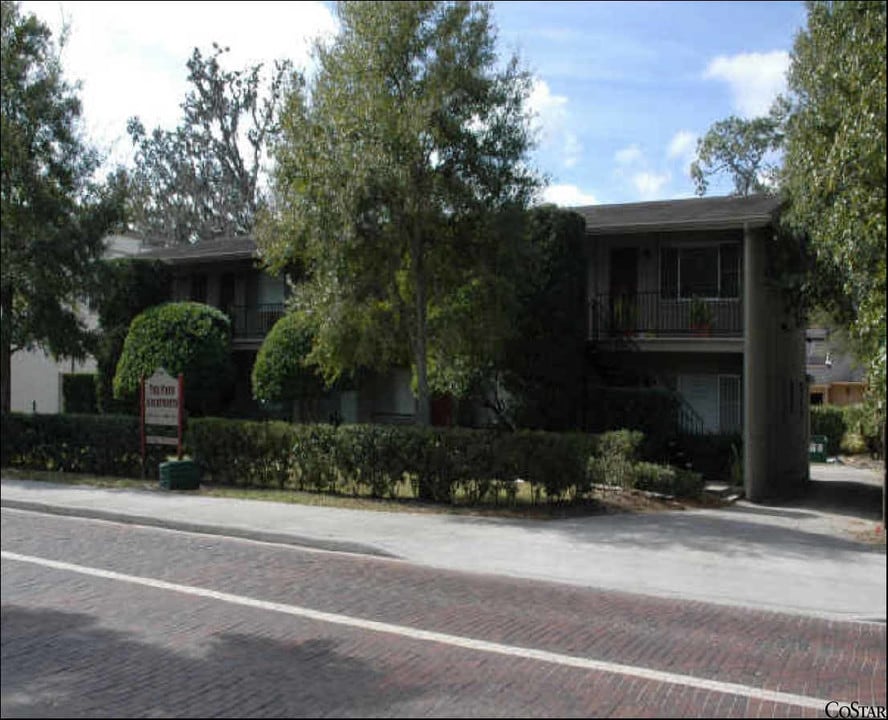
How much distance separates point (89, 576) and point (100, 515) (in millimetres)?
4845

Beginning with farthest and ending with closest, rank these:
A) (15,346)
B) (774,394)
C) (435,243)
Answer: (15,346)
(774,394)
(435,243)

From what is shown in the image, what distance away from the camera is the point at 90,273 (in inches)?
807

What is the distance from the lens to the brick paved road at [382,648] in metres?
5.39

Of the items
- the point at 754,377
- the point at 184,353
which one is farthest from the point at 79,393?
the point at 754,377

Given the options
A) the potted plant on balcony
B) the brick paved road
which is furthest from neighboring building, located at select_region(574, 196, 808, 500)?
the brick paved road

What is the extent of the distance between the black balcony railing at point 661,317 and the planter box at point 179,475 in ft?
31.6

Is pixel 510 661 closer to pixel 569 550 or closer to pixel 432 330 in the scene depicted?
pixel 569 550

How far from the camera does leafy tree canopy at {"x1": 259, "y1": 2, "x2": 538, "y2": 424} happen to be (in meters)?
14.4

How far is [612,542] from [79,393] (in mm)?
25021

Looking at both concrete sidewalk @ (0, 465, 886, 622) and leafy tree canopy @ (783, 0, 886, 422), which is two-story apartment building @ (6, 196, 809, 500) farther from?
concrete sidewalk @ (0, 465, 886, 622)

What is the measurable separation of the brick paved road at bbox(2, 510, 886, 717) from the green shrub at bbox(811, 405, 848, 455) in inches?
1022

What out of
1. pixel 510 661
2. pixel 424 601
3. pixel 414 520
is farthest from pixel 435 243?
pixel 510 661

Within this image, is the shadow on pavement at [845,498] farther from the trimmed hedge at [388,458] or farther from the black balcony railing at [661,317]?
the trimmed hedge at [388,458]

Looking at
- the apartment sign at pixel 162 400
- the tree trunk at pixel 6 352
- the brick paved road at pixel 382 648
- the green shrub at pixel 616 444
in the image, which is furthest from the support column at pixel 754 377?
the tree trunk at pixel 6 352
